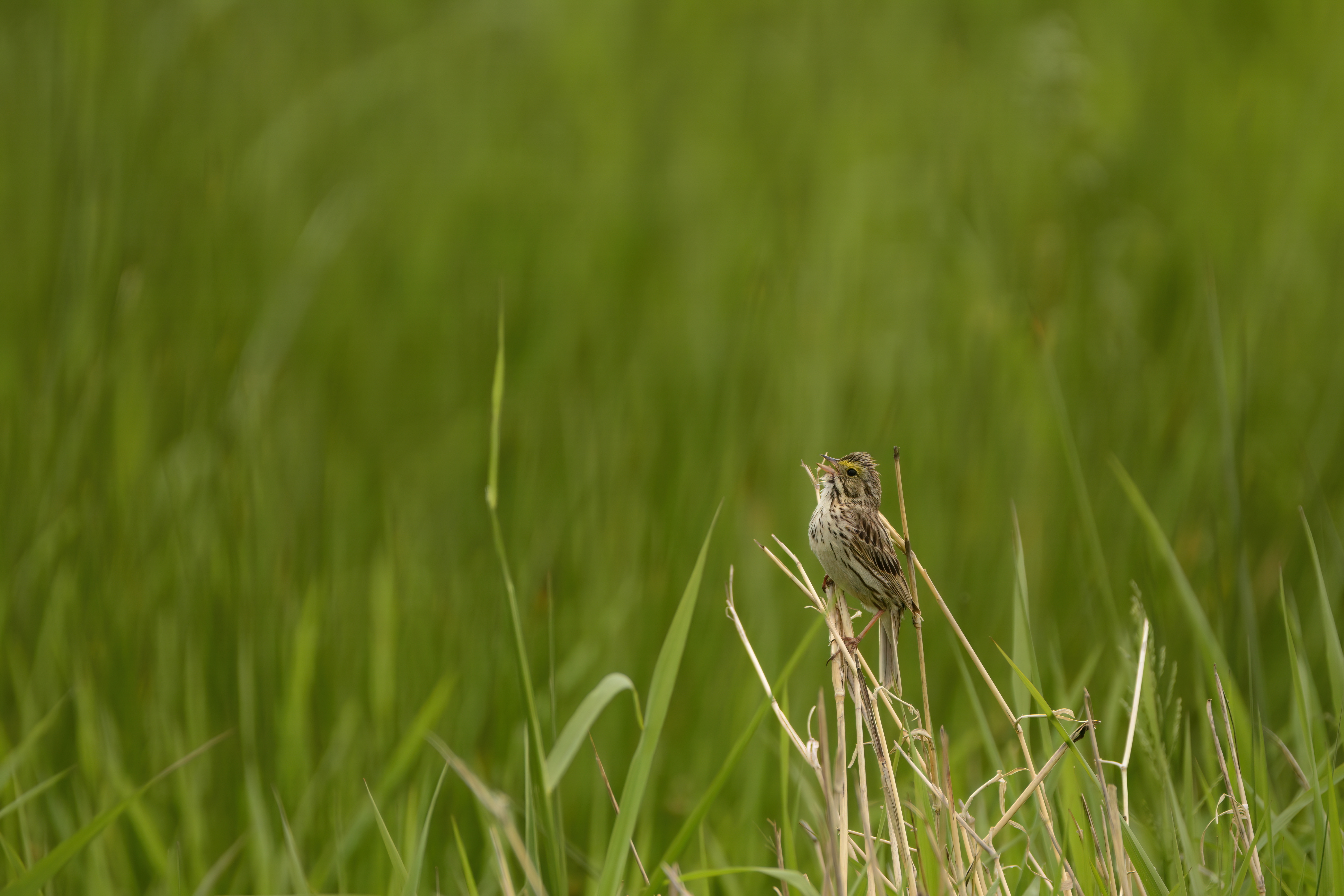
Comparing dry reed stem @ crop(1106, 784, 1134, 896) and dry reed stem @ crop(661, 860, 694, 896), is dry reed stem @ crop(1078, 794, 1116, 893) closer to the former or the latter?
dry reed stem @ crop(1106, 784, 1134, 896)

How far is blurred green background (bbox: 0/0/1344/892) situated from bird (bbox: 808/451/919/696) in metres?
0.45

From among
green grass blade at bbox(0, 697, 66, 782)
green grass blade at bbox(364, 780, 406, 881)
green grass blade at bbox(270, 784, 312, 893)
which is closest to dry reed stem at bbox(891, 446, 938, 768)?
green grass blade at bbox(364, 780, 406, 881)

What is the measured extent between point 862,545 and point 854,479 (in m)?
0.13

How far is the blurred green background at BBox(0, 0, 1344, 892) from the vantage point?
2.82 metres

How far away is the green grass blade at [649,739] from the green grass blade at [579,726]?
6cm

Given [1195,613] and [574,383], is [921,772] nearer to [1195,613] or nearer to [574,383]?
[1195,613]

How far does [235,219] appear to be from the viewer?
4648 millimetres

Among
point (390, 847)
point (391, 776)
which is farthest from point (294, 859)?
point (391, 776)

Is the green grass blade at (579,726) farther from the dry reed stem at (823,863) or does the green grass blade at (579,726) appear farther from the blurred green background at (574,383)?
the dry reed stem at (823,863)

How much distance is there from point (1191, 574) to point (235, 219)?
3772mm

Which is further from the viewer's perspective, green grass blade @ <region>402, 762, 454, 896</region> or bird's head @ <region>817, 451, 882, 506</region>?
bird's head @ <region>817, 451, 882, 506</region>

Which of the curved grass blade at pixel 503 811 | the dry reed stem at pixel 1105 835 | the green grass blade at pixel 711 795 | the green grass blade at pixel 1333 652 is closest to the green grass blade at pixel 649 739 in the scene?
the green grass blade at pixel 711 795

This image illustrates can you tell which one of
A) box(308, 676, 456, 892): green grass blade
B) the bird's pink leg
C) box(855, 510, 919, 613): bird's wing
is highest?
box(855, 510, 919, 613): bird's wing

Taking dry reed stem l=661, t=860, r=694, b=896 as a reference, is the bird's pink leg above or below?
above
